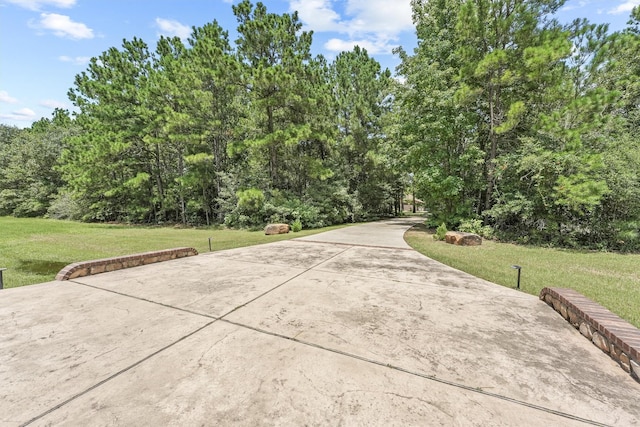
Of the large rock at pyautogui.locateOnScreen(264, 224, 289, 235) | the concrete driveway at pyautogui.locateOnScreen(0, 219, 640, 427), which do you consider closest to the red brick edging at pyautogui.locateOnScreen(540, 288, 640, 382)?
the concrete driveway at pyautogui.locateOnScreen(0, 219, 640, 427)

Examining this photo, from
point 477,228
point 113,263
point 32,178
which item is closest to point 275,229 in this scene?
point 113,263

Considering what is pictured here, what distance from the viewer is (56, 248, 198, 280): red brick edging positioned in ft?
15.9

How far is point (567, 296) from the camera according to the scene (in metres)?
3.44

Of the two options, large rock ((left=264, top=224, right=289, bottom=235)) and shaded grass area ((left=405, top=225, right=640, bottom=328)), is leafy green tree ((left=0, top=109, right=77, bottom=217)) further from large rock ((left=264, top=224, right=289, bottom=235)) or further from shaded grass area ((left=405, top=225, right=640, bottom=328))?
shaded grass area ((left=405, top=225, right=640, bottom=328))

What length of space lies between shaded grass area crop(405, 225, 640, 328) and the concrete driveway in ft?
3.84

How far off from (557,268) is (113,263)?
10368mm

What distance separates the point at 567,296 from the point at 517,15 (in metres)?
11.0

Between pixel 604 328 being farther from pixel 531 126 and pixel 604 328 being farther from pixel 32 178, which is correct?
pixel 32 178

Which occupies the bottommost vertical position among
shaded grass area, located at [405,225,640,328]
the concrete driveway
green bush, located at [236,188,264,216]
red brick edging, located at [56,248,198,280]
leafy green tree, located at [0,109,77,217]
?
shaded grass area, located at [405,225,640,328]

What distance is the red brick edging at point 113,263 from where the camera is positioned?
486 centimetres

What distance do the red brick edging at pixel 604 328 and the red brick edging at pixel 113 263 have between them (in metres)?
7.82

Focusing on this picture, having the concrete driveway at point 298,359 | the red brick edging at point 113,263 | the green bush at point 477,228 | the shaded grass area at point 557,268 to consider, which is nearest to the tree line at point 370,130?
the green bush at point 477,228

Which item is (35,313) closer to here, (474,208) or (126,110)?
(474,208)

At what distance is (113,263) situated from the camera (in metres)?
5.45
